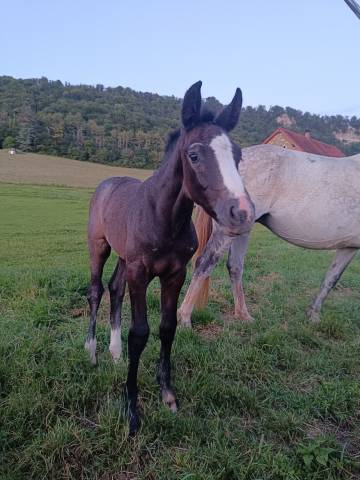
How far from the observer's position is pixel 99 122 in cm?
5319

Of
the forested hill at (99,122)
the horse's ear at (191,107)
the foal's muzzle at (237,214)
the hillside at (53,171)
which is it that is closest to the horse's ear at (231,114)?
the horse's ear at (191,107)

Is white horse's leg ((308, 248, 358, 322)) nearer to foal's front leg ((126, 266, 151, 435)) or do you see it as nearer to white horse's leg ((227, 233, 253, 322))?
white horse's leg ((227, 233, 253, 322))

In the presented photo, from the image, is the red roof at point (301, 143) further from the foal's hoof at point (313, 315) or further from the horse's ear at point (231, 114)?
the horse's ear at point (231, 114)

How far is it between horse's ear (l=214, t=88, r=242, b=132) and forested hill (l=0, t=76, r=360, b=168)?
115 ft

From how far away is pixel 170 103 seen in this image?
2256 inches

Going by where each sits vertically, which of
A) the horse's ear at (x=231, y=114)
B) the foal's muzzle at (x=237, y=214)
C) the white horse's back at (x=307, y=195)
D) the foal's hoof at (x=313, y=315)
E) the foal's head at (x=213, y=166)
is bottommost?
the foal's hoof at (x=313, y=315)

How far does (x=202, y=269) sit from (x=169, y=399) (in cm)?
189

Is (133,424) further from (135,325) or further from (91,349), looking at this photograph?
(91,349)

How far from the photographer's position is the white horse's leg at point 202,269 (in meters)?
3.97

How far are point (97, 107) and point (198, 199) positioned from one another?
62853 millimetres

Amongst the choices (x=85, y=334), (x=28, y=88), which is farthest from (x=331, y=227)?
(x=28, y=88)

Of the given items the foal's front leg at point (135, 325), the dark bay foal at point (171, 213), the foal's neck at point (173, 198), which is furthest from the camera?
the foal's front leg at point (135, 325)

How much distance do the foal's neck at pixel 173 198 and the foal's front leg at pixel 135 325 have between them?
361mm

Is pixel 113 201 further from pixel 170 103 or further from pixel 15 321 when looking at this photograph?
pixel 170 103
